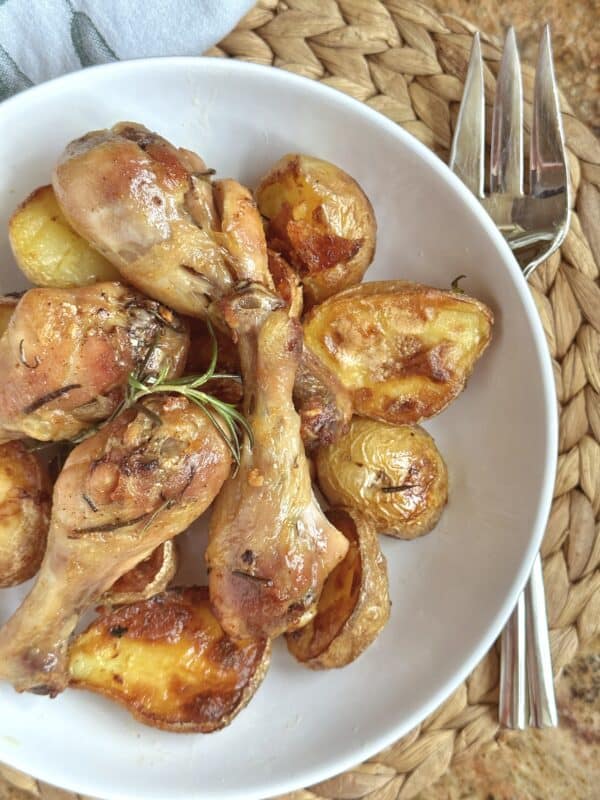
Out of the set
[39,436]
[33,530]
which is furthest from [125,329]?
[33,530]

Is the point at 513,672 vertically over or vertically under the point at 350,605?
under

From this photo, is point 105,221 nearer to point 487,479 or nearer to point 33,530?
point 33,530

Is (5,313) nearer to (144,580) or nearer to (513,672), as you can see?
(144,580)

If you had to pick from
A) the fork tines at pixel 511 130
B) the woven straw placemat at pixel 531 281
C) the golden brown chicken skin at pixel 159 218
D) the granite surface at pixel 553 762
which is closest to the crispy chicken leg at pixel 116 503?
the golden brown chicken skin at pixel 159 218

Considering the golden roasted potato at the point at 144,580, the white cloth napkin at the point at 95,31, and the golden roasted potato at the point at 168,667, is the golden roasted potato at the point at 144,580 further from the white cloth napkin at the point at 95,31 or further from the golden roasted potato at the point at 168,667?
the white cloth napkin at the point at 95,31

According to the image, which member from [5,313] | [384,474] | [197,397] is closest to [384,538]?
[384,474]

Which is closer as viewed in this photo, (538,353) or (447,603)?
(538,353)
